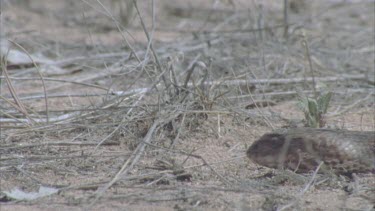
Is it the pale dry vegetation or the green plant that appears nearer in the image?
the pale dry vegetation

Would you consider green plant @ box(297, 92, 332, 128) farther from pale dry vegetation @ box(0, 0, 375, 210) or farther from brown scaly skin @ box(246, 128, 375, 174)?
brown scaly skin @ box(246, 128, 375, 174)

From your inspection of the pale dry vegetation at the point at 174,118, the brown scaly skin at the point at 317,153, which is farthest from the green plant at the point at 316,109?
the brown scaly skin at the point at 317,153

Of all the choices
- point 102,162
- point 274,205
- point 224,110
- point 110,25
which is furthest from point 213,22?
point 274,205

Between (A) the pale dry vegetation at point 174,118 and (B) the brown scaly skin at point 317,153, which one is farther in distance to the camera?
(B) the brown scaly skin at point 317,153

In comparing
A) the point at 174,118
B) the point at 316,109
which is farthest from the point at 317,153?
the point at 174,118

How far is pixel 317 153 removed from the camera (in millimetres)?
3791

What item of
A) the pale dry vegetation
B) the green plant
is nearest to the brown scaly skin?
the pale dry vegetation

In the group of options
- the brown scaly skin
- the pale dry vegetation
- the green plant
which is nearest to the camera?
the pale dry vegetation

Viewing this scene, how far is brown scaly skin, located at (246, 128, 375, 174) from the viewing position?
12.4 feet

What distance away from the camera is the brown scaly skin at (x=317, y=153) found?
12.4 feet

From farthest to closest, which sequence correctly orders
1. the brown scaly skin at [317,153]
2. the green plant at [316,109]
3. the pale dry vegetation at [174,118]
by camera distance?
the green plant at [316,109], the brown scaly skin at [317,153], the pale dry vegetation at [174,118]

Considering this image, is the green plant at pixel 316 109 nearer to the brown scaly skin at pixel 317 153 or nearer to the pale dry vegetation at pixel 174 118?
the pale dry vegetation at pixel 174 118

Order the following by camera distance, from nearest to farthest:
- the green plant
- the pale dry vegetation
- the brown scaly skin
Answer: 1. the pale dry vegetation
2. the brown scaly skin
3. the green plant

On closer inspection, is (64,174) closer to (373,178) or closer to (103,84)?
(373,178)
